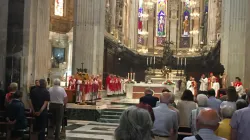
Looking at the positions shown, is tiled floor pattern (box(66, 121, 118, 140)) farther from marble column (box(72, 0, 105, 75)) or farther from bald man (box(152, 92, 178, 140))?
marble column (box(72, 0, 105, 75))

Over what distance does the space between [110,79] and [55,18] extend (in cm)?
952

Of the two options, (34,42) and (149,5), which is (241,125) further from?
(149,5)

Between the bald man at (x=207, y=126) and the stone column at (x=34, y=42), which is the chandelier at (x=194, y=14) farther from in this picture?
the bald man at (x=207, y=126)

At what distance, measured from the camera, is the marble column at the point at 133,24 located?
39688 mm

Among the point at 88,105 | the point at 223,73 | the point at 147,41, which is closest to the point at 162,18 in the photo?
the point at 147,41

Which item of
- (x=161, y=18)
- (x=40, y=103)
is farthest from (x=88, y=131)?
(x=161, y=18)

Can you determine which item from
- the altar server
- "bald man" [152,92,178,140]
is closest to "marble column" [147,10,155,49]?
the altar server

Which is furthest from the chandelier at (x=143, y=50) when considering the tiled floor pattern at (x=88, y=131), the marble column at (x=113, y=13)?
the tiled floor pattern at (x=88, y=131)

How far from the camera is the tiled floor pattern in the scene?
31.6 ft

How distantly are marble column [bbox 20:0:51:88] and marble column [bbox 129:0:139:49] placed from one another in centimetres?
2520

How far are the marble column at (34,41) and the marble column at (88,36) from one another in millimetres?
5665

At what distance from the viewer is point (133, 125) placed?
10.1ft

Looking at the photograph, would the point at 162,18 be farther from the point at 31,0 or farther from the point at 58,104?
the point at 58,104

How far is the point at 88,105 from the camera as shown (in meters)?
13.9
